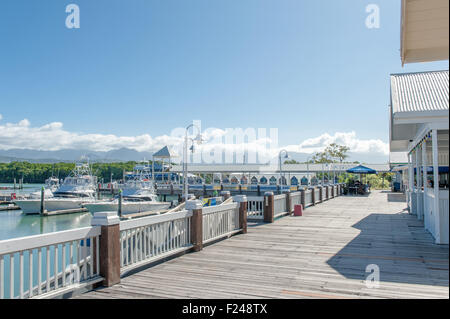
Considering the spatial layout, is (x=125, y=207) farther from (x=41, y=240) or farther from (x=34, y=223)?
(x=41, y=240)

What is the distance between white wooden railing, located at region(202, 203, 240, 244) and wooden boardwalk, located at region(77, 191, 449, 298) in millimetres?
272

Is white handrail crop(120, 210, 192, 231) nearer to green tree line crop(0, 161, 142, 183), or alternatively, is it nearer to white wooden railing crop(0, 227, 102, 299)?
white wooden railing crop(0, 227, 102, 299)

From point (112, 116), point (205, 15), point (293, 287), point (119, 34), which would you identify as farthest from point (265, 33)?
point (112, 116)

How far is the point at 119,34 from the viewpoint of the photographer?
1700 cm

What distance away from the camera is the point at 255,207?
503 inches

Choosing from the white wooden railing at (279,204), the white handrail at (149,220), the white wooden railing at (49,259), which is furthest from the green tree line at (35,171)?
the white wooden railing at (49,259)

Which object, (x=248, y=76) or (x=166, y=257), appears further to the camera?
(x=248, y=76)

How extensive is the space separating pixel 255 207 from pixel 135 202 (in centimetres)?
2792

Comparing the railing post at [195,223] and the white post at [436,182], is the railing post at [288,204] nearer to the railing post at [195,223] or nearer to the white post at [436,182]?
the white post at [436,182]

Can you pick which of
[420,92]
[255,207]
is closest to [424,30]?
[420,92]

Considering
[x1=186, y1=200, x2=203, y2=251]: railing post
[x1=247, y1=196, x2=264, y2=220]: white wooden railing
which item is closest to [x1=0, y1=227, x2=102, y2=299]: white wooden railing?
[x1=186, y1=200, x2=203, y2=251]: railing post
